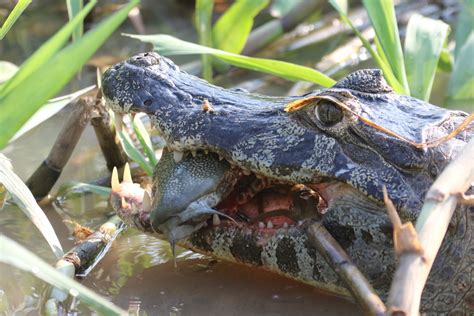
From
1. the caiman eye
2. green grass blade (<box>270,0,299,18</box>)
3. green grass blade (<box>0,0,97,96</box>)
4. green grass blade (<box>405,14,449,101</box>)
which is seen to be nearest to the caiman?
the caiman eye

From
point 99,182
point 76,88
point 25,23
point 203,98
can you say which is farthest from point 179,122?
point 25,23

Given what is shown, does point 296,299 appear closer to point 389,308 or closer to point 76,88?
point 389,308

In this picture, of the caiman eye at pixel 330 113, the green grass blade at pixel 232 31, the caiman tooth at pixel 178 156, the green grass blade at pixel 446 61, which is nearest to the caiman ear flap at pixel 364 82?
the caiman eye at pixel 330 113

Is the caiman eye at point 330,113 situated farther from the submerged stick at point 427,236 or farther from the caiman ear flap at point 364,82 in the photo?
the submerged stick at point 427,236

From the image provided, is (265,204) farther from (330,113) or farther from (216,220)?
(330,113)

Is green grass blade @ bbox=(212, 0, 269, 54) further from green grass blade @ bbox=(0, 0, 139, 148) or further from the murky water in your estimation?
green grass blade @ bbox=(0, 0, 139, 148)
